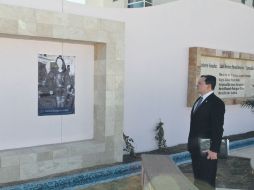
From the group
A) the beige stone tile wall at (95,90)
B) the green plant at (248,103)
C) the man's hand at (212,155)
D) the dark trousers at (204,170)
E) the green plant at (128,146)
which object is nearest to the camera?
the man's hand at (212,155)

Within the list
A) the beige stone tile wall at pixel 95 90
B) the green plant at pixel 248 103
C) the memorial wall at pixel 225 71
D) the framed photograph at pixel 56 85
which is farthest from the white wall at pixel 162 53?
the green plant at pixel 248 103

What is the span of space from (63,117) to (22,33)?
172 cm

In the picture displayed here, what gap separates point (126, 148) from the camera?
6867 millimetres

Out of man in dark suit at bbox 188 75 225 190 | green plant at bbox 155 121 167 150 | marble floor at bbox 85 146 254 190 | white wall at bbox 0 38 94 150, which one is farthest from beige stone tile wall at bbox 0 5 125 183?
man in dark suit at bbox 188 75 225 190

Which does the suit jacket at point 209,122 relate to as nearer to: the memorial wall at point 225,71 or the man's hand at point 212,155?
the man's hand at point 212,155

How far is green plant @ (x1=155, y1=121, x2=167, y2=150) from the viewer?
24.2ft

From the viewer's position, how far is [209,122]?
4230mm

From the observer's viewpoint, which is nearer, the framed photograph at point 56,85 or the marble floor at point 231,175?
the marble floor at point 231,175

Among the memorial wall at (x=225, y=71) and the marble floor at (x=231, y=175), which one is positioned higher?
the memorial wall at (x=225, y=71)

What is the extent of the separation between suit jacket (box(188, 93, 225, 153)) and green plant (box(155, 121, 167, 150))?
305cm

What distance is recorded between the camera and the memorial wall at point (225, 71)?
7.99 meters

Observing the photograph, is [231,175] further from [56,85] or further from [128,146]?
[56,85]

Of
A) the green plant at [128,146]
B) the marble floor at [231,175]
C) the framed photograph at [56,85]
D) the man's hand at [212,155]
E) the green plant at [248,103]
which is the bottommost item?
the marble floor at [231,175]

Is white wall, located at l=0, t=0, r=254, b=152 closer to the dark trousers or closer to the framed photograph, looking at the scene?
the framed photograph
